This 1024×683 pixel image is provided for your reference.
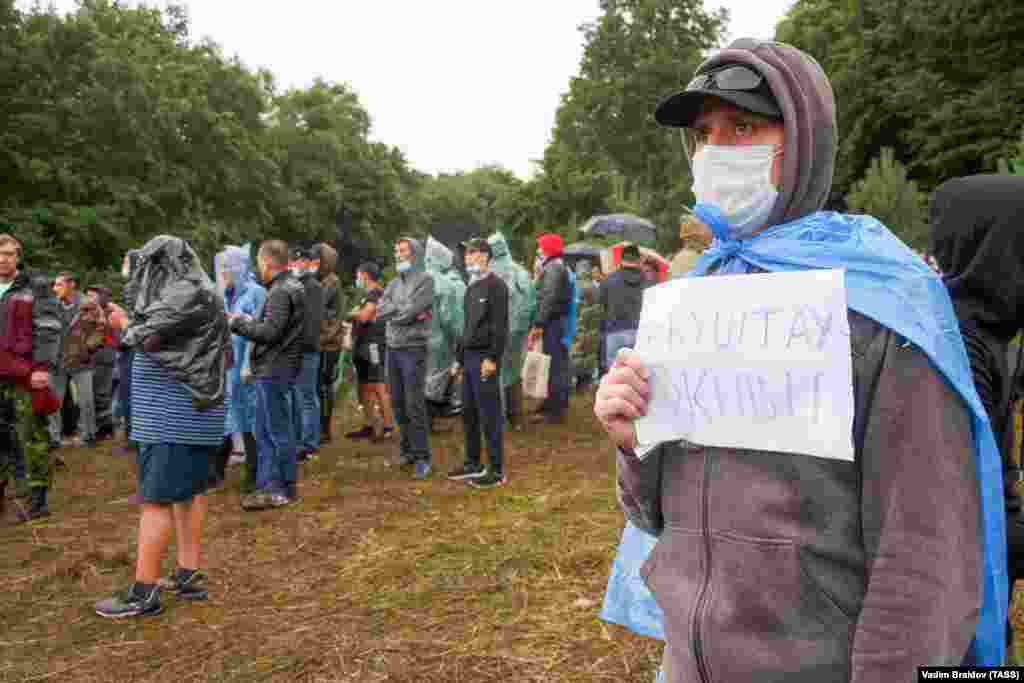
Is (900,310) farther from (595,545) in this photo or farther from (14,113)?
(14,113)

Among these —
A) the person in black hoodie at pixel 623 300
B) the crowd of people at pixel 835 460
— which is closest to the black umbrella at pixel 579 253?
the person in black hoodie at pixel 623 300

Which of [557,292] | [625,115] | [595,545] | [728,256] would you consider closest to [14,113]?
[557,292]

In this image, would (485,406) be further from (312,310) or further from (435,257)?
(435,257)

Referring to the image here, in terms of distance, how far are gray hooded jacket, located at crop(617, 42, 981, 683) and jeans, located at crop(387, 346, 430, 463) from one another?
20.8 feet

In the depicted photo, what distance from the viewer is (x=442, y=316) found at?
996 cm

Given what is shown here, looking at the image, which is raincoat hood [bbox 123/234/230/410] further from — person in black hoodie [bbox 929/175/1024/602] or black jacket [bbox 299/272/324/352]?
person in black hoodie [bbox 929/175/1024/602]

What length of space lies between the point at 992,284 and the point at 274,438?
19.0 ft

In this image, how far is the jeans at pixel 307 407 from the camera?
27.8 feet

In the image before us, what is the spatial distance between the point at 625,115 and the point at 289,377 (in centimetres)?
3843

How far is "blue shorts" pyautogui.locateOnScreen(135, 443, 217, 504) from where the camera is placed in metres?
4.44

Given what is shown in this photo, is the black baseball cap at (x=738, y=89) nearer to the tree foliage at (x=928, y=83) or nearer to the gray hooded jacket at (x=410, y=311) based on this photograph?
the gray hooded jacket at (x=410, y=311)

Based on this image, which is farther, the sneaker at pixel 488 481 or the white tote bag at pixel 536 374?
the white tote bag at pixel 536 374

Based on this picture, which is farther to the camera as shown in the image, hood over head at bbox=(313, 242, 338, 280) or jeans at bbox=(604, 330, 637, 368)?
hood over head at bbox=(313, 242, 338, 280)

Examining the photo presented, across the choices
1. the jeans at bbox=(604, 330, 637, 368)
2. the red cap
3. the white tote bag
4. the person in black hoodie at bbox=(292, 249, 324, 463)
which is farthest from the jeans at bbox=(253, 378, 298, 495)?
the red cap
